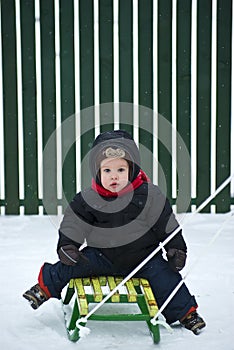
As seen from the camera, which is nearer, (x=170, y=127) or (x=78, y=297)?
(x=78, y=297)

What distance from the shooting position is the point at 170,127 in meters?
6.11

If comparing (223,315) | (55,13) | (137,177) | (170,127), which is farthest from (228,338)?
(55,13)

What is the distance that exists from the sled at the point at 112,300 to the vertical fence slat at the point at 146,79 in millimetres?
2557

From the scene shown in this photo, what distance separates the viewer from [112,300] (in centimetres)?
337

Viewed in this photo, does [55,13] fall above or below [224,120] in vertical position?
above

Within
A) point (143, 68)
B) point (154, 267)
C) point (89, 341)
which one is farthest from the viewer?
point (143, 68)

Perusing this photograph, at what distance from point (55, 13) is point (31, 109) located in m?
0.79

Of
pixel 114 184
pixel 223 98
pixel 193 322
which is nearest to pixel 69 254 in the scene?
pixel 114 184

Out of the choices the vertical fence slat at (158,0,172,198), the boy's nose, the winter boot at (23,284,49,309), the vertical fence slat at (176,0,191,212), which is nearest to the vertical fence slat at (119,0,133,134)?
the vertical fence slat at (158,0,172,198)

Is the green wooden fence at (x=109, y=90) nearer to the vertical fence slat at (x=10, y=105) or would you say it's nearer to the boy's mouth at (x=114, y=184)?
the vertical fence slat at (x=10, y=105)

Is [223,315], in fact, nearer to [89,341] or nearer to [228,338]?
[228,338]

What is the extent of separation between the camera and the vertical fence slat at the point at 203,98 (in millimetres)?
5980

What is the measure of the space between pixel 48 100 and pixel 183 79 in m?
1.10

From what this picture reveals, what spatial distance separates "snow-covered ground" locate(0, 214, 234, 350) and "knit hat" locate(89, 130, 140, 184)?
1.74ft
